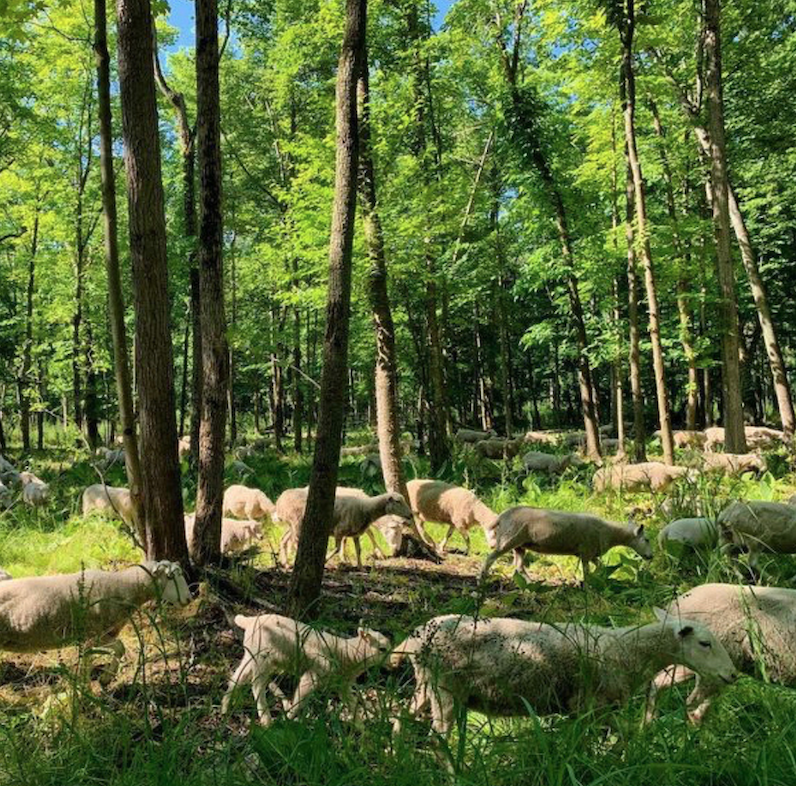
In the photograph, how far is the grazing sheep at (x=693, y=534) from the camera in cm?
752

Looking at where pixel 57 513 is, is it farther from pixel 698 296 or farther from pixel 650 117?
pixel 650 117

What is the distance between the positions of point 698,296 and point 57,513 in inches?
591

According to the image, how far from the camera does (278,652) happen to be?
13.8 ft

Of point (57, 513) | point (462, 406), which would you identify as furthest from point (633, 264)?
point (462, 406)

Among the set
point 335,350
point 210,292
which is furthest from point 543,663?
point 210,292

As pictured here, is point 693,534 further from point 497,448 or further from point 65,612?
point 497,448

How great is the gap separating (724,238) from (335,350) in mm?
10772

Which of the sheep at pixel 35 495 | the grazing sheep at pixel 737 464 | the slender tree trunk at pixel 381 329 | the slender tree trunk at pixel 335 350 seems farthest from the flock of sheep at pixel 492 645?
the sheep at pixel 35 495

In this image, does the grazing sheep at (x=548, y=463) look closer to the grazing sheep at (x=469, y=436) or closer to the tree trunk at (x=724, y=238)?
the tree trunk at (x=724, y=238)

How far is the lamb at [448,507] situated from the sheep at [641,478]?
315cm

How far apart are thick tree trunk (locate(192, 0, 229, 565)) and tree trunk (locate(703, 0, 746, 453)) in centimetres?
1031

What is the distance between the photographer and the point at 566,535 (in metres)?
8.01

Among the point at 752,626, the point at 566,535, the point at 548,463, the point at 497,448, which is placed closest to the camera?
the point at 752,626

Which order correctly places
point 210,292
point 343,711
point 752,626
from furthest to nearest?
point 210,292 → point 752,626 → point 343,711
